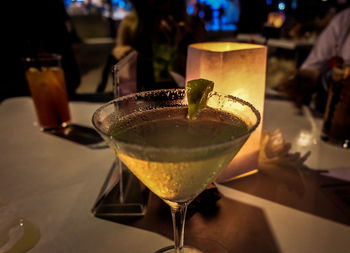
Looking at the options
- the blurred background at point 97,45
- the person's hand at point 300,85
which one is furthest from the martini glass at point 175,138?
the person's hand at point 300,85

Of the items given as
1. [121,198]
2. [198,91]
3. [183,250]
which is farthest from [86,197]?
[198,91]

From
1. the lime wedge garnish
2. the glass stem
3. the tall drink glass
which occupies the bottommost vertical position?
the glass stem

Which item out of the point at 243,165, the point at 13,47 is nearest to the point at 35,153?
the point at 243,165

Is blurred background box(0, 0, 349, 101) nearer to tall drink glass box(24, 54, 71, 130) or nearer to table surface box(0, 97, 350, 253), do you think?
table surface box(0, 97, 350, 253)

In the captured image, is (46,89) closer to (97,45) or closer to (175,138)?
(175,138)

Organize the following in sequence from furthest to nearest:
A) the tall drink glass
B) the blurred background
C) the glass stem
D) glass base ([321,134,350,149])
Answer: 1. the blurred background
2. the tall drink glass
3. glass base ([321,134,350,149])
4. the glass stem

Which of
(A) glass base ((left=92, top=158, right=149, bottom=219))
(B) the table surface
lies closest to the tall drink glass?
(B) the table surface
